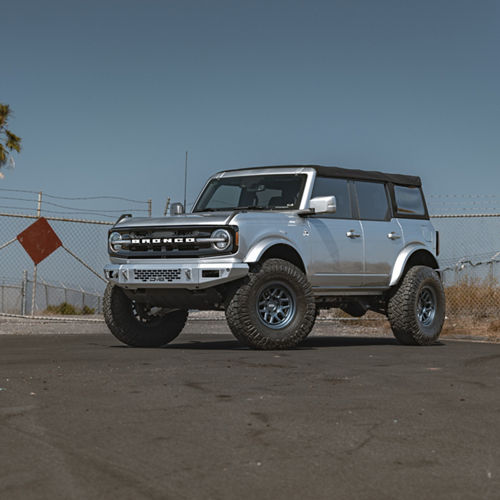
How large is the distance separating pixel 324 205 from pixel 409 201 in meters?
2.69

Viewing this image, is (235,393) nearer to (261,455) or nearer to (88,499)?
(261,455)

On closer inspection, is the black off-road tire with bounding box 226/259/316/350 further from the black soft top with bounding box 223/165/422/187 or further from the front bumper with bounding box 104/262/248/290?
the black soft top with bounding box 223/165/422/187

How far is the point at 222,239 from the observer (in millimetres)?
9641

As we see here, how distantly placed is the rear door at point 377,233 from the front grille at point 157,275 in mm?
2759

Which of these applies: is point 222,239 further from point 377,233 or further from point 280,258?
point 377,233

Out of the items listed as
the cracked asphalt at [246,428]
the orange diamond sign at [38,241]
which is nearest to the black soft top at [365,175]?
the cracked asphalt at [246,428]

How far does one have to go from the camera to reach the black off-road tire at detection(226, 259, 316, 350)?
9625 millimetres

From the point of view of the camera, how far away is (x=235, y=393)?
6.16 metres

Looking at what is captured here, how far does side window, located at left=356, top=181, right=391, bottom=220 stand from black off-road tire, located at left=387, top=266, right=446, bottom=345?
2.88 feet

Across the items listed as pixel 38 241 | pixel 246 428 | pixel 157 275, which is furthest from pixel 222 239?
pixel 38 241

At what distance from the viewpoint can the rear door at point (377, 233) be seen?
37.4 ft

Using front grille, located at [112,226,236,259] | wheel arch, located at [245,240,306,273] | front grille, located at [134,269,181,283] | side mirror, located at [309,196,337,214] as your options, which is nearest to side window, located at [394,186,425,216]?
side mirror, located at [309,196,337,214]

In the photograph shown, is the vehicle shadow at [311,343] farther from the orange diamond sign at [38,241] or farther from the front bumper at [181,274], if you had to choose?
the orange diamond sign at [38,241]

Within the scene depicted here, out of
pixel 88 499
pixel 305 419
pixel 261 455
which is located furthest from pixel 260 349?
pixel 88 499
